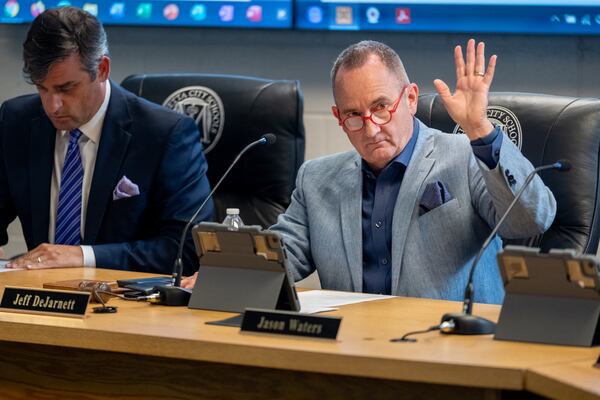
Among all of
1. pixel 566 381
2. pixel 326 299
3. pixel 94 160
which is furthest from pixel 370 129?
pixel 566 381

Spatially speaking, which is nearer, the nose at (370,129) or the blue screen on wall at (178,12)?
the nose at (370,129)

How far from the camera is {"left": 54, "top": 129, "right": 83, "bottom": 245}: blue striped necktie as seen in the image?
2.98 m

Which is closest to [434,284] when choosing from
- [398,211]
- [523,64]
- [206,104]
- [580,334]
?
[398,211]

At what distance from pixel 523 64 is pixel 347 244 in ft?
4.79

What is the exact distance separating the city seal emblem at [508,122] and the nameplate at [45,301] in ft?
3.95

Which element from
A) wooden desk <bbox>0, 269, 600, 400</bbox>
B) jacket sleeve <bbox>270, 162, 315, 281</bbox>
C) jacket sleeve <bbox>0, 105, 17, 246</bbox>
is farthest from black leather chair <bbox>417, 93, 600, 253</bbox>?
jacket sleeve <bbox>0, 105, 17, 246</bbox>

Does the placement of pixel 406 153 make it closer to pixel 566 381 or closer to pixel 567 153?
pixel 567 153

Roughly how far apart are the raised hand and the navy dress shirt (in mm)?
255

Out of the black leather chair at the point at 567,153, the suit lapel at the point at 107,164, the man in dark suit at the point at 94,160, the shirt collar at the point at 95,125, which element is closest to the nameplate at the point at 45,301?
the man in dark suit at the point at 94,160

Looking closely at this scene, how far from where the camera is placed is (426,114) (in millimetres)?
2795

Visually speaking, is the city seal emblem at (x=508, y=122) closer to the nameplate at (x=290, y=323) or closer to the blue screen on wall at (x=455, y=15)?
the blue screen on wall at (x=455, y=15)

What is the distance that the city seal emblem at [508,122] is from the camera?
2664mm

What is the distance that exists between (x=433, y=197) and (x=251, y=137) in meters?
0.85

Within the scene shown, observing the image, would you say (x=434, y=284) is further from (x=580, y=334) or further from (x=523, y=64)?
(x=523, y=64)
